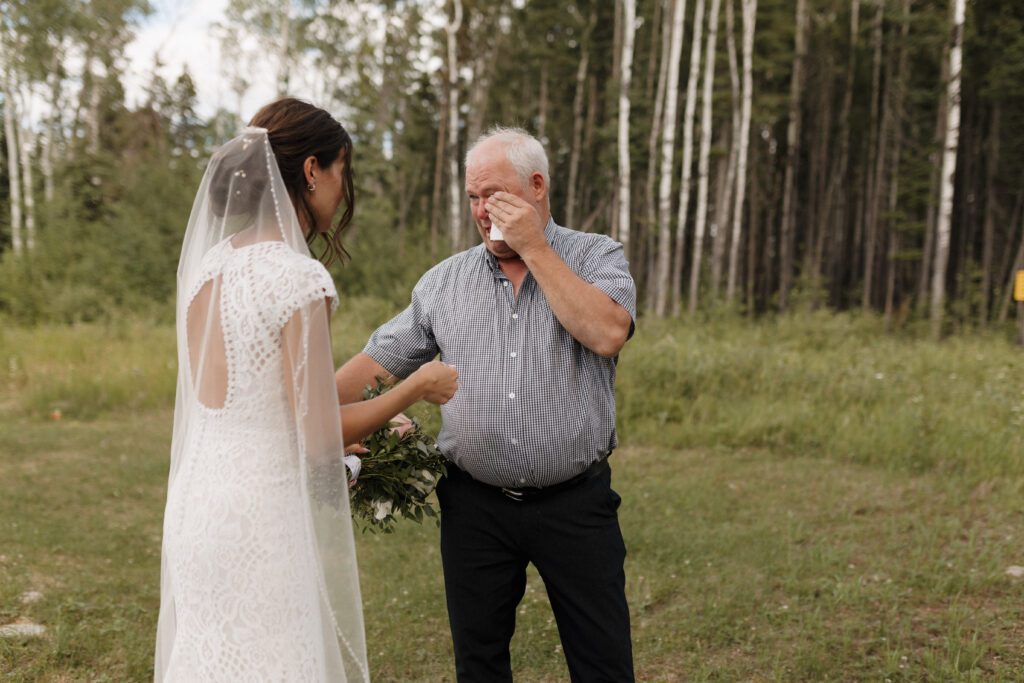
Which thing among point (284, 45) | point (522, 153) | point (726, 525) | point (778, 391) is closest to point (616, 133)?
point (284, 45)

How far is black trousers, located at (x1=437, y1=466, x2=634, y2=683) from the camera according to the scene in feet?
9.35

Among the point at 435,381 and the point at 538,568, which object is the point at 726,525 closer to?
the point at 538,568

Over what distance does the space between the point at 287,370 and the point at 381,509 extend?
0.82 metres

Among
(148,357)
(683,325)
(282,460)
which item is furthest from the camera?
(683,325)

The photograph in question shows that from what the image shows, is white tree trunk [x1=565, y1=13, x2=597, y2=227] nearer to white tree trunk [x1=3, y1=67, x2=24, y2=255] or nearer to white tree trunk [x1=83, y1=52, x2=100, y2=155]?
white tree trunk [x1=83, y1=52, x2=100, y2=155]

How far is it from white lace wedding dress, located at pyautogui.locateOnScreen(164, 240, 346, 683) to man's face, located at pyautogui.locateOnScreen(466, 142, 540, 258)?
869 millimetres

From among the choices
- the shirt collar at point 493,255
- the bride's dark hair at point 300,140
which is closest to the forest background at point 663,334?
the shirt collar at point 493,255

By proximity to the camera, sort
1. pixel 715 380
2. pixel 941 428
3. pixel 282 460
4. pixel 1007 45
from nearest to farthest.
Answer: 1. pixel 282 460
2. pixel 941 428
3. pixel 715 380
4. pixel 1007 45

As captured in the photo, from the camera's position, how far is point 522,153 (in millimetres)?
2881

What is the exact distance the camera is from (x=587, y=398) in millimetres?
2846

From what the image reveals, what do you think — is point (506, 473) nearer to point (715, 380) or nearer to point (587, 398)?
point (587, 398)

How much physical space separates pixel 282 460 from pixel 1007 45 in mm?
25495

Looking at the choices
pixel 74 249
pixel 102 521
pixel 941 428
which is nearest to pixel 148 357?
pixel 102 521

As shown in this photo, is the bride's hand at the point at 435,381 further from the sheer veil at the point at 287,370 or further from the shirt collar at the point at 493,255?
the shirt collar at the point at 493,255
